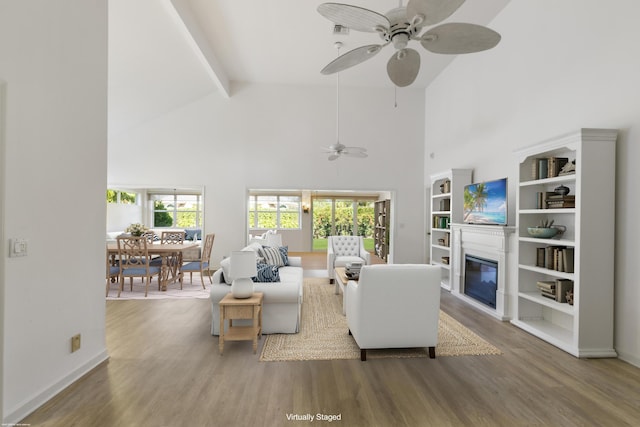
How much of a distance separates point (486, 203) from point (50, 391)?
5.25 meters

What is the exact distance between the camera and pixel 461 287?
206 inches

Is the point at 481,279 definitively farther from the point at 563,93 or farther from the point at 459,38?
the point at 459,38

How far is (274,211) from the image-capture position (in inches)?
463

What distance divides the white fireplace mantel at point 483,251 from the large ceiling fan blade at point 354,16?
3.27 meters

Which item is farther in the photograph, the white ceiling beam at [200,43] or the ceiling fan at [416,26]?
the white ceiling beam at [200,43]

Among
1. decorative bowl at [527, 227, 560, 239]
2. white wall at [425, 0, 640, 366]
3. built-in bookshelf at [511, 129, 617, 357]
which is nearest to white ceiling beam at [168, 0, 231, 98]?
white wall at [425, 0, 640, 366]

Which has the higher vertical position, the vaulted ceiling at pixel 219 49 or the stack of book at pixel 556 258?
the vaulted ceiling at pixel 219 49

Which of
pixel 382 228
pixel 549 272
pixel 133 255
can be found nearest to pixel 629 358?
pixel 549 272

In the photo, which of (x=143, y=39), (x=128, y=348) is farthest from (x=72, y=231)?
(x=143, y=39)

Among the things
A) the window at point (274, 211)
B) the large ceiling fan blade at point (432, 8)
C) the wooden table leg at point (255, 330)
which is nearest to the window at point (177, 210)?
the window at point (274, 211)

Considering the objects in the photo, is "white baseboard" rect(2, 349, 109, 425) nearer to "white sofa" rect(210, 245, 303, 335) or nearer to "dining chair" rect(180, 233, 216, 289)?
"white sofa" rect(210, 245, 303, 335)

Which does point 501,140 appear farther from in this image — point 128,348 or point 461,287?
point 128,348

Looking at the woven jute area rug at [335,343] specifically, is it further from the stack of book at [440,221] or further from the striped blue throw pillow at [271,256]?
the stack of book at [440,221]

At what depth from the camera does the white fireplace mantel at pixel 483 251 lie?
4102mm
